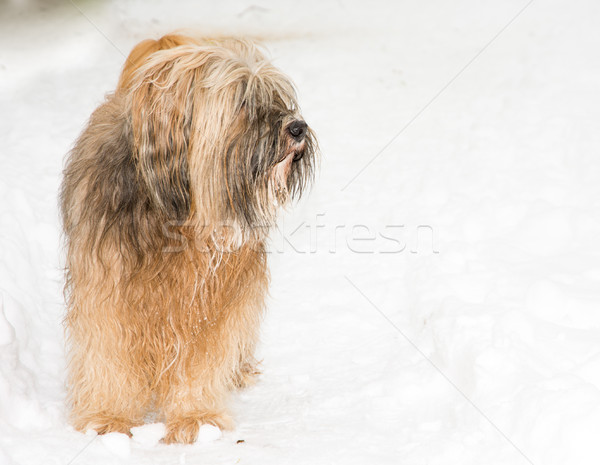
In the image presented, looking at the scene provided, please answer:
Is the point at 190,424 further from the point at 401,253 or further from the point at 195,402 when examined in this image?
the point at 401,253

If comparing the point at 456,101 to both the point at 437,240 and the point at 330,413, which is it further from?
the point at 330,413

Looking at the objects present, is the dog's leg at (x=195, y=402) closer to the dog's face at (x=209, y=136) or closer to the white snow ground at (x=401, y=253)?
the white snow ground at (x=401, y=253)

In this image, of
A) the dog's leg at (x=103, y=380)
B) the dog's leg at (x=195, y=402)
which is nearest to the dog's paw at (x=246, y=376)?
the dog's leg at (x=195, y=402)

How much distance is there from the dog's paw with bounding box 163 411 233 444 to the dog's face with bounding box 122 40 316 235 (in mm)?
1123

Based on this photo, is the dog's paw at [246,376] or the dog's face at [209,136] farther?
the dog's paw at [246,376]

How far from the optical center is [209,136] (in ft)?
10.5

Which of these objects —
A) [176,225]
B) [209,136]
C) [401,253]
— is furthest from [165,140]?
[401,253]

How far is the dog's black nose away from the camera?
3.15 m

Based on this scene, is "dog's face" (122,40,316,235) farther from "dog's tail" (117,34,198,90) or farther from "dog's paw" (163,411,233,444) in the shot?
"dog's paw" (163,411,233,444)

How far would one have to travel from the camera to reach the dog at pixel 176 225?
319cm

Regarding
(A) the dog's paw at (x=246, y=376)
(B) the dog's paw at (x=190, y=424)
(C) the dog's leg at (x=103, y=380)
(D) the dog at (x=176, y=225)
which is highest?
(D) the dog at (x=176, y=225)

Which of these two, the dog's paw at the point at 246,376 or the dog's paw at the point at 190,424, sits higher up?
A: the dog's paw at the point at 190,424

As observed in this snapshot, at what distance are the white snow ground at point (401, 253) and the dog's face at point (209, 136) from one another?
3.92ft

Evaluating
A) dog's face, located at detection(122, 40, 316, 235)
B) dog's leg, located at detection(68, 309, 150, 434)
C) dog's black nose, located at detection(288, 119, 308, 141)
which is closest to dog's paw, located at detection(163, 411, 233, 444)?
dog's leg, located at detection(68, 309, 150, 434)
